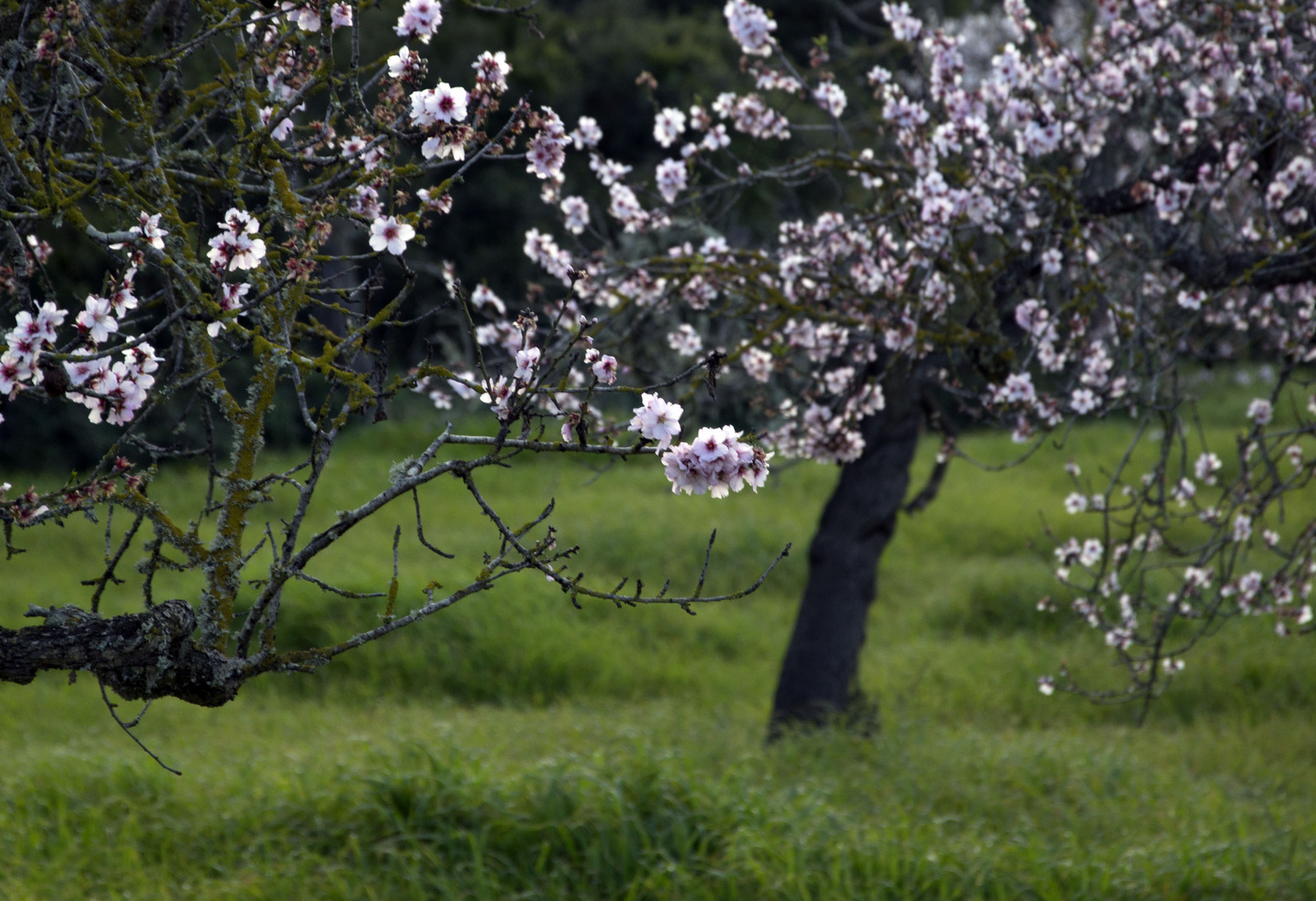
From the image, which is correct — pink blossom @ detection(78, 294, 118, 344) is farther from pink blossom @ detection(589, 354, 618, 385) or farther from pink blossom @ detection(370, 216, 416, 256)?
pink blossom @ detection(589, 354, 618, 385)

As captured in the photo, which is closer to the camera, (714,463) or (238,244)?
(714,463)

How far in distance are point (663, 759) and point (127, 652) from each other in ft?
12.5

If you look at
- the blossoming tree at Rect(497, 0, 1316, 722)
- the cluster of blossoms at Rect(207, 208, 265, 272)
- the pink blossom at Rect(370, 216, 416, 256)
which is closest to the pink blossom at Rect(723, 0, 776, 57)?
the blossoming tree at Rect(497, 0, 1316, 722)

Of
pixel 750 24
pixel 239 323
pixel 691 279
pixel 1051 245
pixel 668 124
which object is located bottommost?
pixel 239 323

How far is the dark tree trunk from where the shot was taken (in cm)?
710

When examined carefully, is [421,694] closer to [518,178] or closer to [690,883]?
[690,883]

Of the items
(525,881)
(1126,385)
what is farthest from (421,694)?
(1126,385)

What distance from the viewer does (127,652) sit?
2070 millimetres

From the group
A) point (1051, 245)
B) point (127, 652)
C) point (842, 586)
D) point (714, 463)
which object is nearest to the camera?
point (714, 463)

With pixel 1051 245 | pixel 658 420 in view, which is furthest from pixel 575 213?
pixel 658 420

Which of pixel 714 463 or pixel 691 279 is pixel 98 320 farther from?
pixel 691 279

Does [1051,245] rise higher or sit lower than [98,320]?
higher

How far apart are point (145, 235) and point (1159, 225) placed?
4.32 metres

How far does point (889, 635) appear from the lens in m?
10.4
